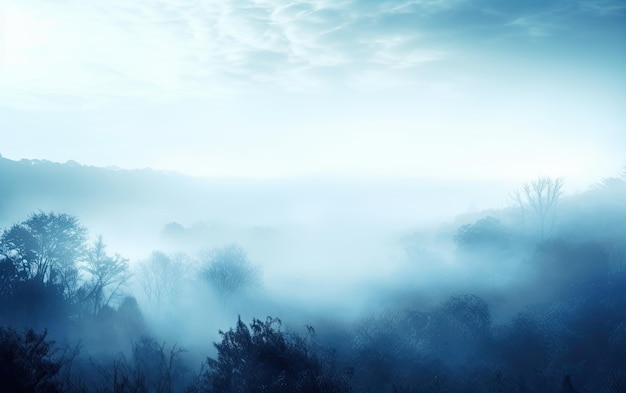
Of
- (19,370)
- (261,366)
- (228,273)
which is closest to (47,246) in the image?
(228,273)

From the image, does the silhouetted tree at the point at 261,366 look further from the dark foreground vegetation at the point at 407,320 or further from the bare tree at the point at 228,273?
the bare tree at the point at 228,273

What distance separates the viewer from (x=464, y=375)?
42.6 meters

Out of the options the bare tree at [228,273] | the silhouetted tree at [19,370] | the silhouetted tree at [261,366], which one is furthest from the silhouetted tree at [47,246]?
the silhouetted tree at [19,370]

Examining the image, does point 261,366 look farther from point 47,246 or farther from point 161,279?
point 161,279

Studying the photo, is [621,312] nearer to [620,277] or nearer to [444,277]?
[620,277]

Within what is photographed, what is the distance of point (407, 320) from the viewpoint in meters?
52.5

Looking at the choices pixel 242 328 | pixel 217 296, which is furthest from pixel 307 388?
pixel 217 296

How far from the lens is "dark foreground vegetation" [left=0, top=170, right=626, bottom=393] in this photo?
3381 centimetres

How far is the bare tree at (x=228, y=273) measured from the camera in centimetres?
7769

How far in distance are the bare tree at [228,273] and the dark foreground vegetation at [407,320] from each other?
235 millimetres

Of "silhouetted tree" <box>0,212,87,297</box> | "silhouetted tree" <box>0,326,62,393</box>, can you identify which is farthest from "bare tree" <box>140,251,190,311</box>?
"silhouetted tree" <box>0,326,62,393</box>

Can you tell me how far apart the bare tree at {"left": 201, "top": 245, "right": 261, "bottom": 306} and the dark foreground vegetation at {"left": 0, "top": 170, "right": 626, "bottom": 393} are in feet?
0.77

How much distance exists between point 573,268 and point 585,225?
2037 centimetres

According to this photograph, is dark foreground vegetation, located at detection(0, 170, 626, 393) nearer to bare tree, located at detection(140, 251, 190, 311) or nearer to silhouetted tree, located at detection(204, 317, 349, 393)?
silhouetted tree, located at detection(204, 317, 349, 393)
